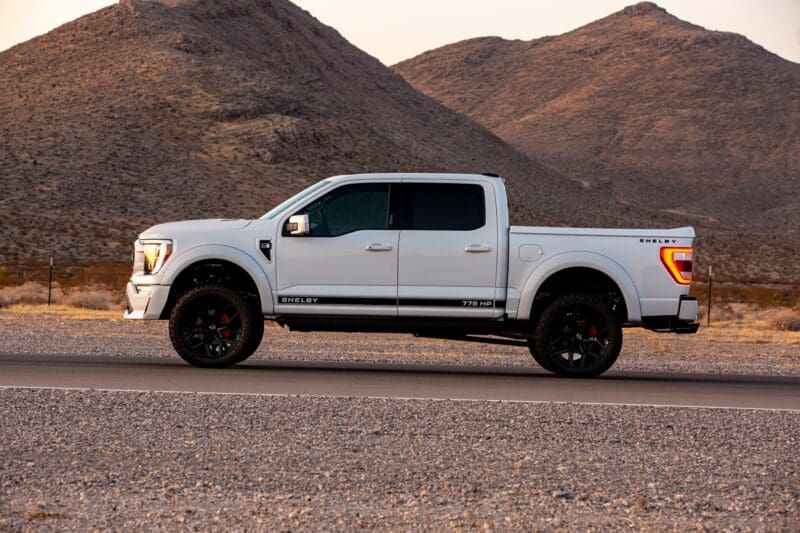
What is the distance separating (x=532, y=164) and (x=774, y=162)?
41.4 meters

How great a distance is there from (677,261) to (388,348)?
690 cm

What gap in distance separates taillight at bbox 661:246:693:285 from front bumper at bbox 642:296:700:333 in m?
0.25

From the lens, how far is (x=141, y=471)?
8562 mm

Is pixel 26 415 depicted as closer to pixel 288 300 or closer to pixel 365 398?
pixel 365 398

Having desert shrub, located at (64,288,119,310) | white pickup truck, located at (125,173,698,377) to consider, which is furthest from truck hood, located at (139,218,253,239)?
desert shrub, located at (64,288,119,310)

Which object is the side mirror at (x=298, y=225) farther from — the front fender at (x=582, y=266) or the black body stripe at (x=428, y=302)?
the front fender at (x=582, y=266)

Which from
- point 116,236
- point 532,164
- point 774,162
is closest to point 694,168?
point 774,162

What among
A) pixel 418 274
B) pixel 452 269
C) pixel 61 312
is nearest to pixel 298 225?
pixel 418 274

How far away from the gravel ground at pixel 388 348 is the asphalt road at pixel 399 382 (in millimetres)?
1273

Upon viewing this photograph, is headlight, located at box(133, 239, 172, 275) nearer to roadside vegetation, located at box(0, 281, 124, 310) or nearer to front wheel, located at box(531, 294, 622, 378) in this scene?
front wheel, located at box(531, 294, 622, 378)

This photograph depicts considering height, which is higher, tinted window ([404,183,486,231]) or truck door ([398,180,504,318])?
tinted window ([404,183,486,231])

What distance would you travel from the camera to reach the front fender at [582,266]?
15227 mm

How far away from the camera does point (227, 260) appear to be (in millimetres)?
15680

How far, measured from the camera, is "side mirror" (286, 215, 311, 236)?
1530 centimetres
